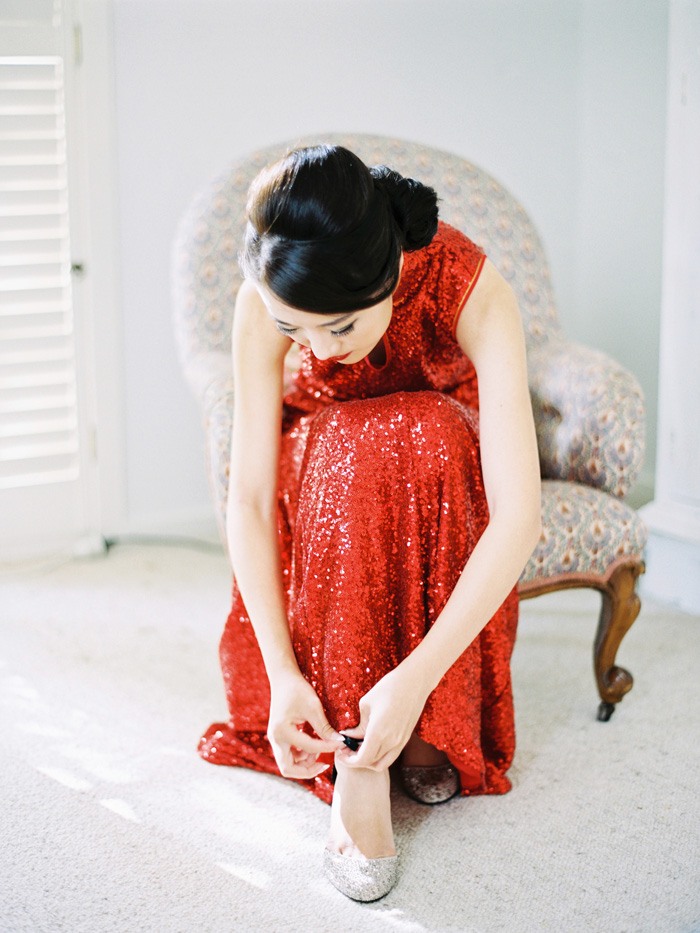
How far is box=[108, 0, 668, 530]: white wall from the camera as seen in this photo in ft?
7.95

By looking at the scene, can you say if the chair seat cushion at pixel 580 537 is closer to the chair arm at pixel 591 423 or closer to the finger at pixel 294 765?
the chair arm at pixel 591 423

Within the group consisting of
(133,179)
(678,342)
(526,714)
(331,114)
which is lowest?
(526,714)

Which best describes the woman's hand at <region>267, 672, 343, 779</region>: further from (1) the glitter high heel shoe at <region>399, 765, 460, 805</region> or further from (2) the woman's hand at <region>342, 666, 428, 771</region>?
(1) the glitter high heel shoe at <region>399, 765, 460, 805</region>

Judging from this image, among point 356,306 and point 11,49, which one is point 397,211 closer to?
point 356,306

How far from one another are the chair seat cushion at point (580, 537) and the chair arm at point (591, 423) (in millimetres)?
43

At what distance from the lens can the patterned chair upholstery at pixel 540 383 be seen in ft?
5.24

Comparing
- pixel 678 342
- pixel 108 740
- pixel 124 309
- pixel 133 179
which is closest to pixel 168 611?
pixel 108 740

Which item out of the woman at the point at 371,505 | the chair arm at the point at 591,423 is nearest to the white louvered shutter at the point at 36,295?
the woman at the point at 371,505

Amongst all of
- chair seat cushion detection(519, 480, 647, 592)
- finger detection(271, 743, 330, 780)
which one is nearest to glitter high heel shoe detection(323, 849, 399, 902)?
finger detection(271, 743, 330, 780)

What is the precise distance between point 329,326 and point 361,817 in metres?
0.60

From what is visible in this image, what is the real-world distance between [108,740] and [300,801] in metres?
0.36

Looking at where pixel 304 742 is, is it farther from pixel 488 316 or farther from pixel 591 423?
pixel 591 423

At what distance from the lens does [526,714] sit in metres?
1.71

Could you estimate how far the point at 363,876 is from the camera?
1.20 metres
